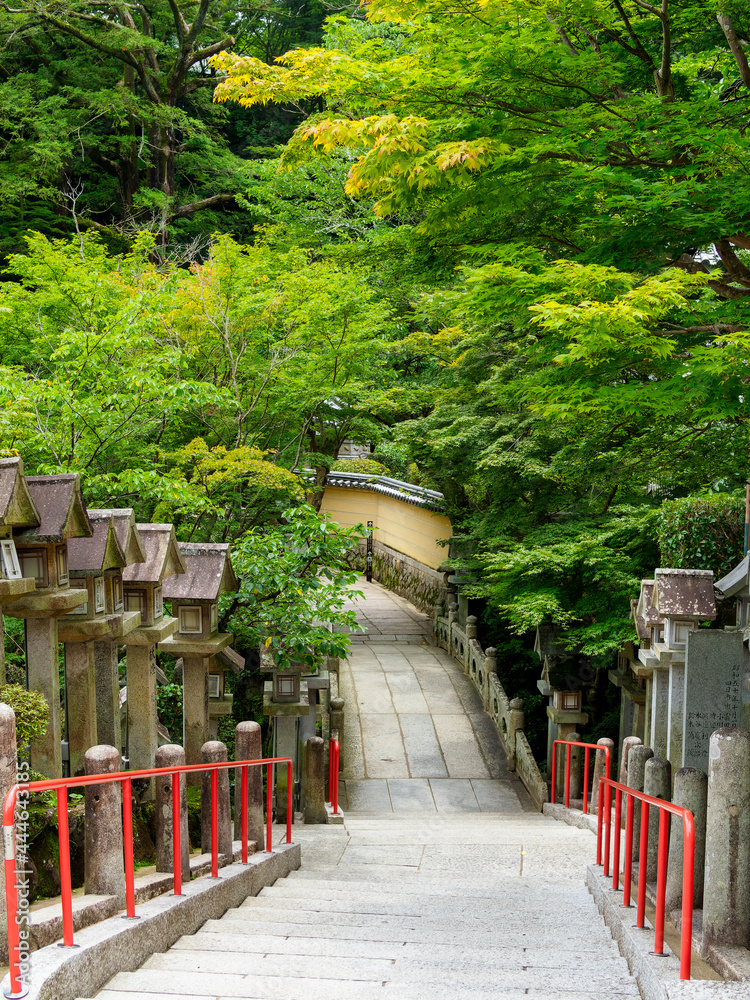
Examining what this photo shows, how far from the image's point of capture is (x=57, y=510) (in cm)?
489

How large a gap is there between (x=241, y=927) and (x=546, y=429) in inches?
315

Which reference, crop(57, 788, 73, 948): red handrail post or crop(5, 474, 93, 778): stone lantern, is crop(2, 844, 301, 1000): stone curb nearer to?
crop(57, 788, 73, 948): red handrail post

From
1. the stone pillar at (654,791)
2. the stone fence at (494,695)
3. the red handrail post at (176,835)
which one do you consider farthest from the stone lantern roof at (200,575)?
the stone fence at (494,695)

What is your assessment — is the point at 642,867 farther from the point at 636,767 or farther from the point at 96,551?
the point at 96,551

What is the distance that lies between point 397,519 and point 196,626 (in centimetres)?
1719

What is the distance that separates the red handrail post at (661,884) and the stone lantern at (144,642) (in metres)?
3.45

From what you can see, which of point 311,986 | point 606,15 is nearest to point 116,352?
point 606,15

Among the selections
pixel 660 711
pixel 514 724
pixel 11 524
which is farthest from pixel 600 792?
pixel 11 524

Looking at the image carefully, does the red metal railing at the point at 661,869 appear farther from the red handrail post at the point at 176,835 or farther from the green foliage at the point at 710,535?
the green foliage at the point at 710,535

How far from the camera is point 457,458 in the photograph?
1593 cm

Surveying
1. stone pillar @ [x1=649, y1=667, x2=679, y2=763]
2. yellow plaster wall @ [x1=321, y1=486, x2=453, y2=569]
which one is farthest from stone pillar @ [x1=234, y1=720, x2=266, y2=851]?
yellow plaster wall @ [x1=321, y1=486, x2=453, y2=569]

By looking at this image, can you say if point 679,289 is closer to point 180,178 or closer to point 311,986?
point 311,986

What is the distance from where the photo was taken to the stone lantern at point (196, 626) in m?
6.93

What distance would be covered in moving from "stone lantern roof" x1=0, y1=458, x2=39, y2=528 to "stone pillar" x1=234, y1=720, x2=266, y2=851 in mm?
2401
